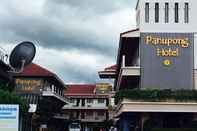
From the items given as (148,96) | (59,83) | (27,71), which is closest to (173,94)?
(148,96)

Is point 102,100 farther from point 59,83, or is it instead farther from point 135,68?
point 135,68

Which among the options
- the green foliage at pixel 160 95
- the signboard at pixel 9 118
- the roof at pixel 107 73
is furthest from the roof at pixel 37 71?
the signboard at pixel 9 118

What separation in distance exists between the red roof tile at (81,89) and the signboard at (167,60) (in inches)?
3344

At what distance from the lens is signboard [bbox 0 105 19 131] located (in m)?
27.0

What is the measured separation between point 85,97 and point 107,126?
31.0 ft

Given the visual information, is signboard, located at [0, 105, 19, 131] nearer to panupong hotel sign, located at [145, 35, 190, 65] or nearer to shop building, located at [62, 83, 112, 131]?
panupong hotel sign, located at [145, 35, 190, 65]

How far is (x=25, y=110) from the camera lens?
48.5 metres

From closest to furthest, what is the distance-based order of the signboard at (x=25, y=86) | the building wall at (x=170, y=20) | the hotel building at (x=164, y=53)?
the hotel building at (x=164, y=53) < the building wall at (x=170, y=20) < the signboard at (x=25, y=86)

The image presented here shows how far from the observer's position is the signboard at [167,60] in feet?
178

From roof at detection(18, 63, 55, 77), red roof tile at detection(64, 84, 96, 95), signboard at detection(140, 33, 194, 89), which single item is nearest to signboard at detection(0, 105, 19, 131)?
signboard at detection(140, 33, 194, 89)

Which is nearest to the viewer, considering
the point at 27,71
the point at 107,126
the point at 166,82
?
the point at 166,82

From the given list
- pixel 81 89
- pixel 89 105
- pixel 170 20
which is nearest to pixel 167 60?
pixel 170 20

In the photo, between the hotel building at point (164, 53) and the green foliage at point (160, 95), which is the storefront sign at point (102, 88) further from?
the green foliage at point (160, 95)

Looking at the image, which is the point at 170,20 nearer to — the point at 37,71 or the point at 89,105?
the point at 37,71
